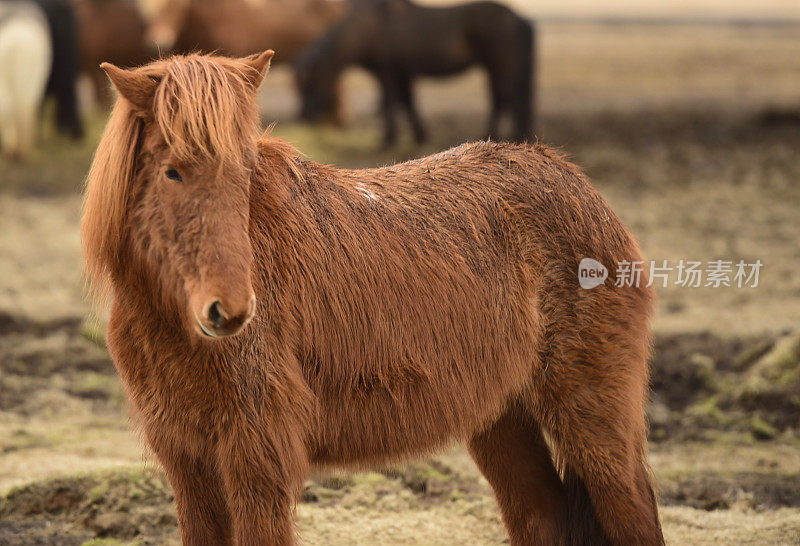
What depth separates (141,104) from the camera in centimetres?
279

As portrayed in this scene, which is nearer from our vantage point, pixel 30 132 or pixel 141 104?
pixel 141 104

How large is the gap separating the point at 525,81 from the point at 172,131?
37.5ft

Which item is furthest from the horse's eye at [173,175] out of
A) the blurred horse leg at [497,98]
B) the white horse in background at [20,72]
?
the blurred horse leg at [497,98]

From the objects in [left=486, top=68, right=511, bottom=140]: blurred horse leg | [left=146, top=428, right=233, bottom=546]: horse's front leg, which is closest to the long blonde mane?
[left=146, top=428, right=233, bottom=546]: horse's front leg

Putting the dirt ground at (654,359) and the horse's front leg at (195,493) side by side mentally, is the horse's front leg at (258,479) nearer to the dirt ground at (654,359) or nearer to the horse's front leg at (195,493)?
the horse's front leg at (195,493)

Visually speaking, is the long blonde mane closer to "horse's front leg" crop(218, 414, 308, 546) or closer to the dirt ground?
"horse's front leg" crop(218, 414, 308, 546)

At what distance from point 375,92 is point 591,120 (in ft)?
22.1

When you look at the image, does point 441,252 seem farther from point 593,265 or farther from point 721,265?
point 721,265

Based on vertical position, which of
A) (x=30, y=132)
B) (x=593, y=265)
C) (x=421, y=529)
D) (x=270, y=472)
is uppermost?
(x=30, y=132)

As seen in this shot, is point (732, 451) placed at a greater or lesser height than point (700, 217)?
lesser

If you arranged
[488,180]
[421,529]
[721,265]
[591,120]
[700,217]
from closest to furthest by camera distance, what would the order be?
[488,180], [421,529], [721,265], [700,217], [591,120]

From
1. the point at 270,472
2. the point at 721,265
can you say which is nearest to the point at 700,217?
the point at 721,265

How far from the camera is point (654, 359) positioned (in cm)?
670

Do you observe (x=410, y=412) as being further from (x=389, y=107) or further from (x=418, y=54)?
(x=418, y=54)
